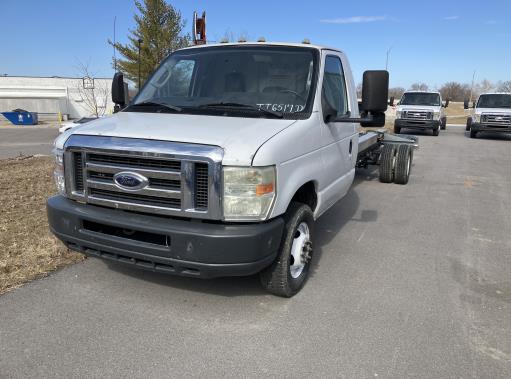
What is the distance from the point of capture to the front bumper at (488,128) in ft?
62.5

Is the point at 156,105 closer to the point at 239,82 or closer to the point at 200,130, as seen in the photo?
the point at 239,82

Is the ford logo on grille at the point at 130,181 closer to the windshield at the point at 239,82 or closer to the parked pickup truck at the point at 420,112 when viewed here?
the windshield at the point at 239,82

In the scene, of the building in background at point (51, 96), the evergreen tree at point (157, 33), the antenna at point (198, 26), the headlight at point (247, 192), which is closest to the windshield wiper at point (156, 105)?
the headlight at point (247, 192)

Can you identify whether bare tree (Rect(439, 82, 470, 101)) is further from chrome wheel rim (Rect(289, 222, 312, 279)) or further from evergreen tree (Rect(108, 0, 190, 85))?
chrome wheel rim (Rect(289, 222, 312, 279))

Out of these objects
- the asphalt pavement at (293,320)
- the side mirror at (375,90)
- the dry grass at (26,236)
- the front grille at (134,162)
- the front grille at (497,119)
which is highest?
the side mirror at (375,90)

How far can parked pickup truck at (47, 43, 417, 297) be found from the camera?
9.86 feet

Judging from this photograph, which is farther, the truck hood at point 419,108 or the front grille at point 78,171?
the truck hood at point 419,108

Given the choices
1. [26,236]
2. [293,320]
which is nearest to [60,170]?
[26,236]

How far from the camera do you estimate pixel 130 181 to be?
3.16 metres

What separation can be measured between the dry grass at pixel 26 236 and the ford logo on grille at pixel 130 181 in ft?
5.22

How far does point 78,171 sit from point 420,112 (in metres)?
19.5

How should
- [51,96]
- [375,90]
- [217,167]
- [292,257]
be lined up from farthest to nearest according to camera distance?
[51,96] < [375,90] < [292,257] < [217,167]

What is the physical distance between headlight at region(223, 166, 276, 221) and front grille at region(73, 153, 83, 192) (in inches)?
49.9

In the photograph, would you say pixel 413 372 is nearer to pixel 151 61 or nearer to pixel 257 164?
pixel 257 164
